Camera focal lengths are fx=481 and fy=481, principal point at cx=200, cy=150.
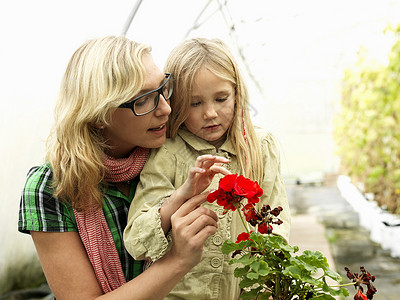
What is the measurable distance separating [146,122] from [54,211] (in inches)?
14.8

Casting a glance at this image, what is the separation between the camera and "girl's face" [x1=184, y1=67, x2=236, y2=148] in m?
1.46

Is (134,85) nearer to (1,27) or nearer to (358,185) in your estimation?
(1,27)

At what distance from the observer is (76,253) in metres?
1.40

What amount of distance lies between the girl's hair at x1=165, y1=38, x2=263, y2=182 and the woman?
2.4 inches

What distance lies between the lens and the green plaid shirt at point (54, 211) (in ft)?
4.53

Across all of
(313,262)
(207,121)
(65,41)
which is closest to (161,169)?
(207,121)

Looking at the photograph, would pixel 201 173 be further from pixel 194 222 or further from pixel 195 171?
pixel 194 222

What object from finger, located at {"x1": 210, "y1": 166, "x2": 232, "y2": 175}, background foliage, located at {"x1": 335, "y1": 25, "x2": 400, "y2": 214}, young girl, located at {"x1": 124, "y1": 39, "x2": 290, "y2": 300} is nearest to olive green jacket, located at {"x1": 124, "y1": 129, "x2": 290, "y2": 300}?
young girl, located at {"x1": 124, "y1": 39, "x2": 290, "y2": 300}

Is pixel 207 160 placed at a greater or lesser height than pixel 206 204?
greater

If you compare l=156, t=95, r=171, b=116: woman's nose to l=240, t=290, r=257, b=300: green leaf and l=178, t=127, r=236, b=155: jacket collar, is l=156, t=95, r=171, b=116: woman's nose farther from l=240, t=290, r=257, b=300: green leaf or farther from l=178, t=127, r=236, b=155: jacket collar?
l=240, t=290, r=257, b=300: green leaf

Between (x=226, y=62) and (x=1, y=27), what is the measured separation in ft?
3.80

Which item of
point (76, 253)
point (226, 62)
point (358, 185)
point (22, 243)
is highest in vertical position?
point (226, 62)

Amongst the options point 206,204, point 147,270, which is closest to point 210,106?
point 206,204

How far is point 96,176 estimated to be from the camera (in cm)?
139
